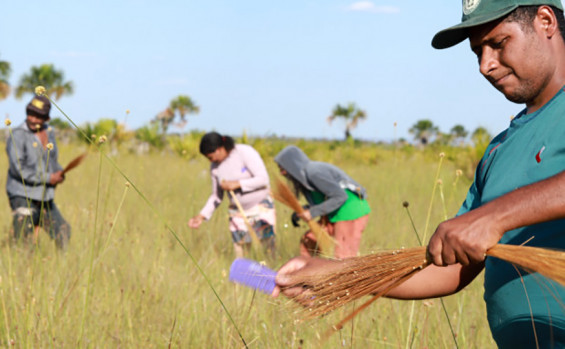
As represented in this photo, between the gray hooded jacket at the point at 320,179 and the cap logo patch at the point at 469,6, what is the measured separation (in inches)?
114

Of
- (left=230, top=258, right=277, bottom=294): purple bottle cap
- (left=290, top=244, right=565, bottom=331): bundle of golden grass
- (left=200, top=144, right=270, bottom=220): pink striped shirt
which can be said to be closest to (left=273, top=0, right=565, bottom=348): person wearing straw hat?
(left=290, top=244, right=565, bottom=331): bundle of golden grass

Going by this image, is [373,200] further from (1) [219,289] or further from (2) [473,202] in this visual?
(2) [473,202]

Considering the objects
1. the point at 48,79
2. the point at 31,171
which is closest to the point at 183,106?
the point at 48,79

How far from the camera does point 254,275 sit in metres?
1.80

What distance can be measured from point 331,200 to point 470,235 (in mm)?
3356

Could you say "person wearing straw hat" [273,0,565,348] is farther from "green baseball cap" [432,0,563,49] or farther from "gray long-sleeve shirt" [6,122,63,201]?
"gray long-sleeve shirt" [6,122,63,201]

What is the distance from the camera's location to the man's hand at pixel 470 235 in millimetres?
1158

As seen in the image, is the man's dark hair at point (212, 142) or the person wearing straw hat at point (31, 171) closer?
the person wearing straw hat at point (31, 171)

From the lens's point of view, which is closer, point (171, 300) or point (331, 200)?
point (171, 300)

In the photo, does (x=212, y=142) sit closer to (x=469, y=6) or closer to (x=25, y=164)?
(x=25, y=164)

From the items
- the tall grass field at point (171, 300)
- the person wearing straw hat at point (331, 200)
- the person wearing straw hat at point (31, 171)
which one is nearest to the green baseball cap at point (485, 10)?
the tall grass field at point (171, 300)

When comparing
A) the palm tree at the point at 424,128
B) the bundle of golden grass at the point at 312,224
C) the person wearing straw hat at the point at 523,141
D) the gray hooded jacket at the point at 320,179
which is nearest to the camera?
the person wearing straw hat at the point at 523,141

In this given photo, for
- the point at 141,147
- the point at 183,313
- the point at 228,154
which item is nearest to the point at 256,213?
the point at 228,154

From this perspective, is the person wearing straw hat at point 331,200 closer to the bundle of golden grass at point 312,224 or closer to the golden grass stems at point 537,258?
the bundle of golden grass at point 312,224
